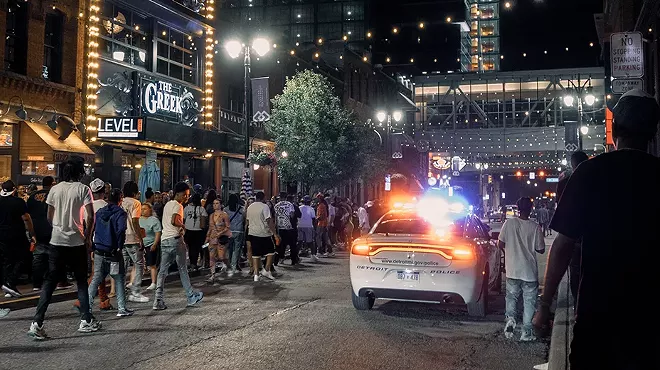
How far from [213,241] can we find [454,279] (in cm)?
680

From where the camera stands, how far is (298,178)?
31156 mm

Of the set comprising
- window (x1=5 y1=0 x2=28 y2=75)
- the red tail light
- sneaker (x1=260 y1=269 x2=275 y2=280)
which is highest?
window (x1=5 y1=0 x2=28 y2=75)

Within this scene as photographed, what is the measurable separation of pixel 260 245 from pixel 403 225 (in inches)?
165

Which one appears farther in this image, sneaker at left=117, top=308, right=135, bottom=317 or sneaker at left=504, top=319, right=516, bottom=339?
sneaker at left=117, top=308, right=135, bottom=317

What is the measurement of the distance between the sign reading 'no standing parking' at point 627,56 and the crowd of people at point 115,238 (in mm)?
7201

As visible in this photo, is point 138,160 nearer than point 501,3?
Yes

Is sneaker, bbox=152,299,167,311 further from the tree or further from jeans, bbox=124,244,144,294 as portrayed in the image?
the tree

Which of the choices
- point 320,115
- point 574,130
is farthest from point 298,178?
point 574,130

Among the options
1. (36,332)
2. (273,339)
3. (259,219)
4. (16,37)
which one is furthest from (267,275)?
(16,37)

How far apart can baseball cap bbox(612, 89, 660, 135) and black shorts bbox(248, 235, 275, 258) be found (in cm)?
1145

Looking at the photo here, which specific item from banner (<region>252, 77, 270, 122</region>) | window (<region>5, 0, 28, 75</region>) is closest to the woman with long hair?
banner (<region>252, 77, 270, 122</region>)

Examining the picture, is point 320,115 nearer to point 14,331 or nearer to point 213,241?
point 213,241

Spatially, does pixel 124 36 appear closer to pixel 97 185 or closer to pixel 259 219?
pixel 259 219

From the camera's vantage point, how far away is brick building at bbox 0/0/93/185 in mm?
18219
